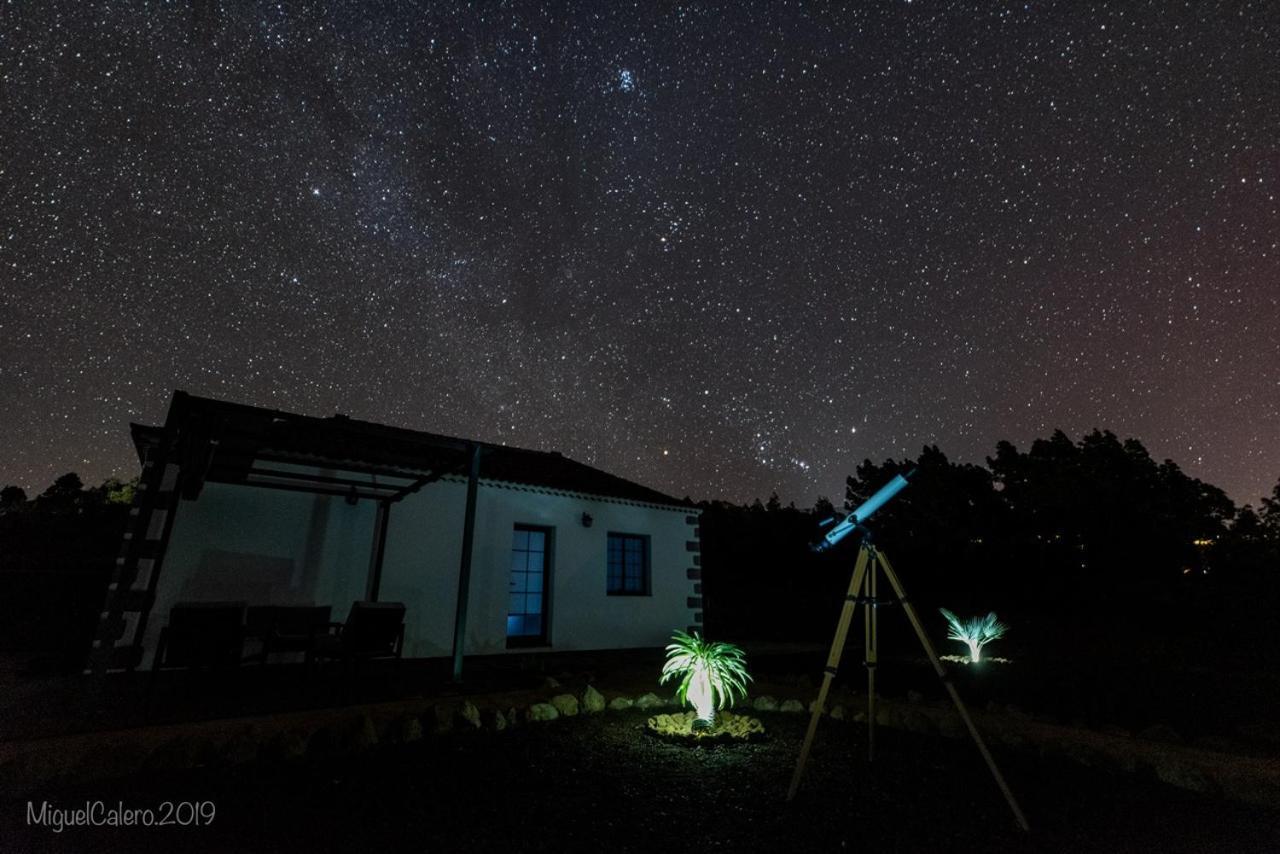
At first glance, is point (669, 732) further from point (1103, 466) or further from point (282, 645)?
point (1103, 466)

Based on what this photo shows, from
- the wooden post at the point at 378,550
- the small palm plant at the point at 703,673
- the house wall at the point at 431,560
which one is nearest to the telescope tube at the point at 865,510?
the small palm plant at the point at 703,673

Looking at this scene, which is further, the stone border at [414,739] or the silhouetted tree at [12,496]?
the silhouetted tree at [12,496]

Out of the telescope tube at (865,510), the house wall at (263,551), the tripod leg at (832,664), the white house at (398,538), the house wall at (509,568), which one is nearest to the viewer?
the tripod leg at (832,664)

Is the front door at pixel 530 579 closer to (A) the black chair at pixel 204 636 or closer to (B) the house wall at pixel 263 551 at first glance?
(B) the house wall at pixel 263 551

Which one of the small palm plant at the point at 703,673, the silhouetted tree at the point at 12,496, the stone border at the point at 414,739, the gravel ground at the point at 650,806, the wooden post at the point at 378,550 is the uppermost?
the silhouetted tree at the point at 12,496

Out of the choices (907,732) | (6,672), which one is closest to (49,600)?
(6,672)

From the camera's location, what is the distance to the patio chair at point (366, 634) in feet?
17.8

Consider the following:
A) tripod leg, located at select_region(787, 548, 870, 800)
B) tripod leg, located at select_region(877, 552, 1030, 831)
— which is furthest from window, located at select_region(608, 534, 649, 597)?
tripod leg, located at select_region(877, 552, 1030, 831)

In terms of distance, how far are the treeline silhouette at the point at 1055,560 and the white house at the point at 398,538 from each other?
3.86 meters

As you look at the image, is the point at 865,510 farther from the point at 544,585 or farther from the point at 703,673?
the point at 544,585

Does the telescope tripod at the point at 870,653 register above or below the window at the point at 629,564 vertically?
below

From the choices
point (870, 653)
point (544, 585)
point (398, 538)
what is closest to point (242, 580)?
point (398, 538)

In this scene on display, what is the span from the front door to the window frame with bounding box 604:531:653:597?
1.12 m

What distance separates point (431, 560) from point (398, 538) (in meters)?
0.58
